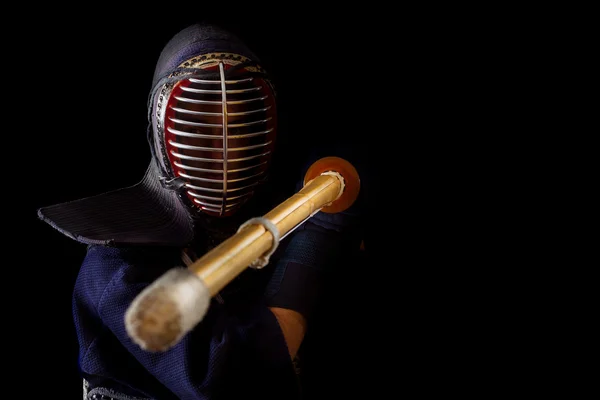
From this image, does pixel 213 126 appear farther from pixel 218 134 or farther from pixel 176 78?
pixel 176 78

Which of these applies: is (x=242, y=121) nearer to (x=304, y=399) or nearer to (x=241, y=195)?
(x=241, y=195)

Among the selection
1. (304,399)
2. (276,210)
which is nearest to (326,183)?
(276,210)

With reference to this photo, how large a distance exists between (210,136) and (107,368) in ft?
2.01

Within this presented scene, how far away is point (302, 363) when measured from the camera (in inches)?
54.4

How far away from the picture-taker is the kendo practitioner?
100 cm

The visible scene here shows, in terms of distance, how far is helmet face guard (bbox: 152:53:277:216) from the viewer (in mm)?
1180

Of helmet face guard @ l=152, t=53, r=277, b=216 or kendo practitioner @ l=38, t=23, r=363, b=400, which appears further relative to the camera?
helmet face guard @ l=152, t=53, r=277, b=216

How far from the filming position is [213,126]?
117 cm

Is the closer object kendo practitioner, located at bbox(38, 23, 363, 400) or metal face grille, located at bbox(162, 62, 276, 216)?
kendo practitioner, located at bbox(38, 23, 363, 400)

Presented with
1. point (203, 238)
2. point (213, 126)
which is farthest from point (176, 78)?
point (203, 238)

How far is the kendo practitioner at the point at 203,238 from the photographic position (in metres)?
1.00

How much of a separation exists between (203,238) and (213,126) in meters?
0.37

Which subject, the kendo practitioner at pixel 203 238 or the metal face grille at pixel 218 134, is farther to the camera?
the metal face grille at pixel 218 134

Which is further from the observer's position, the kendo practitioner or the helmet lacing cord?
the helmet lacing cord
